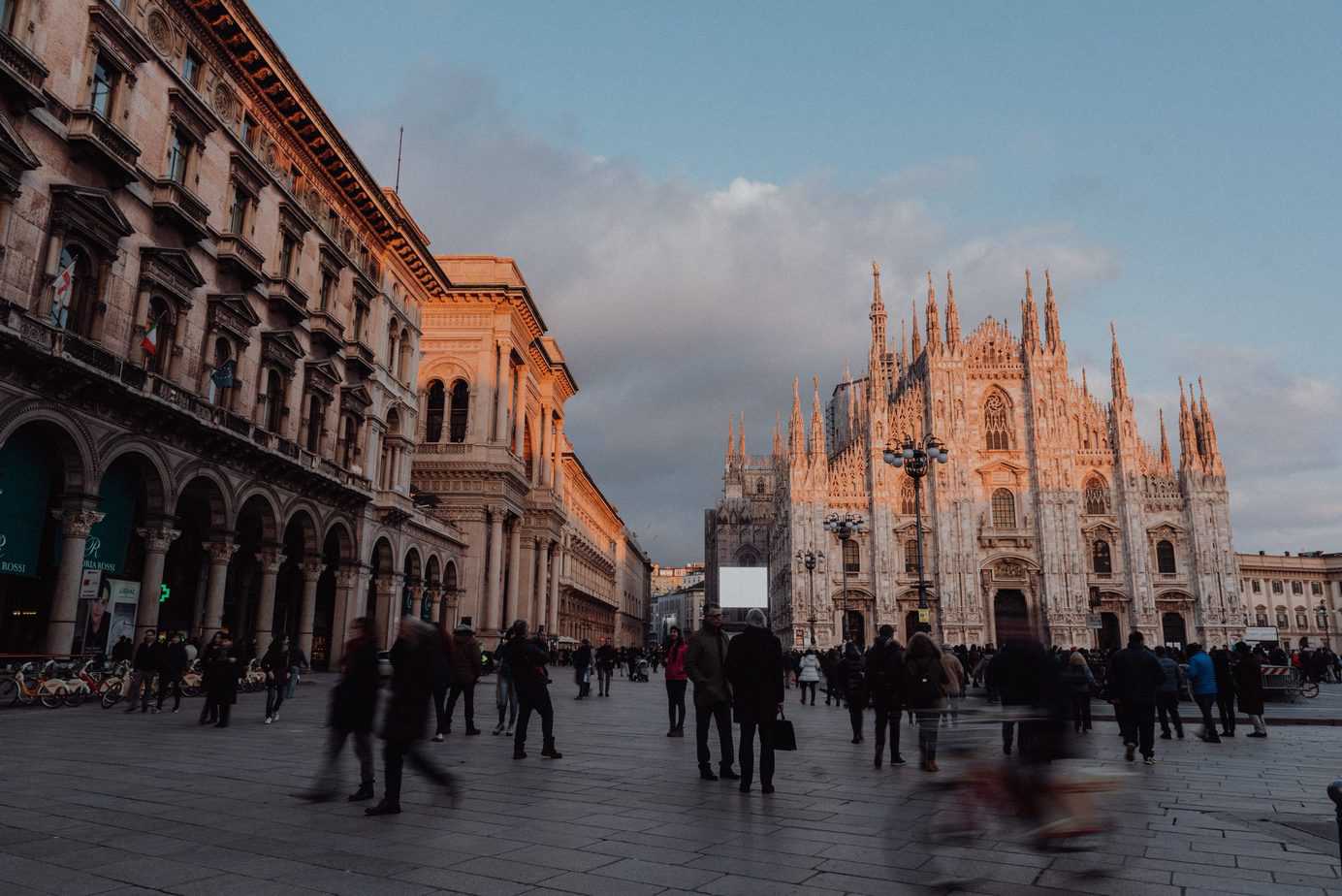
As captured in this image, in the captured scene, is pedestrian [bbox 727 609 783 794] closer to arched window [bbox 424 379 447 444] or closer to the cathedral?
arched window [bbox 424 379 447 444]

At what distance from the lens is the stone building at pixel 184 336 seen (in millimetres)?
16844

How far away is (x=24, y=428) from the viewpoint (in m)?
17.0

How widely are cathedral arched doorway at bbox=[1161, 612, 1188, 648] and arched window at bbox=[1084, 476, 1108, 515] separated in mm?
8033

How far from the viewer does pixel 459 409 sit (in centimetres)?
4319

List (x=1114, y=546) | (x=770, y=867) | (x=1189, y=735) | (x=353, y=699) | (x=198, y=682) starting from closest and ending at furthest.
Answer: (x=770, y=867)
(x=353, y=699)
(x=1189, y=735)
(x=198, y=682)
(x=1114, y=546)

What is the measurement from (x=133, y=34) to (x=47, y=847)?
19.1 meters

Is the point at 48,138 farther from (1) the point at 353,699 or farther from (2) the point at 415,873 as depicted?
(2) the point at 415,873

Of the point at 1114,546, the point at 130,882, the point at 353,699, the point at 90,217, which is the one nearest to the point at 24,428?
the point at 90,217

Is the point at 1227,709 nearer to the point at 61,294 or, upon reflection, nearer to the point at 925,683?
the point at 925,683

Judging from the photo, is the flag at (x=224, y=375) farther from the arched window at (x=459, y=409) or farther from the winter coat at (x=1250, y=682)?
the winter coat at (x=1250, y=682)

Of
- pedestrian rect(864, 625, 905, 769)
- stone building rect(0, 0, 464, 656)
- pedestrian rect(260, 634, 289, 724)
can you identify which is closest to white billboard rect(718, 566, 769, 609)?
stone building rect(0, 0, 464, 656)

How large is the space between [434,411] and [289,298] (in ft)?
58.5

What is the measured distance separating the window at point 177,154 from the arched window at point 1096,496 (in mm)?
58275

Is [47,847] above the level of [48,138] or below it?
below
